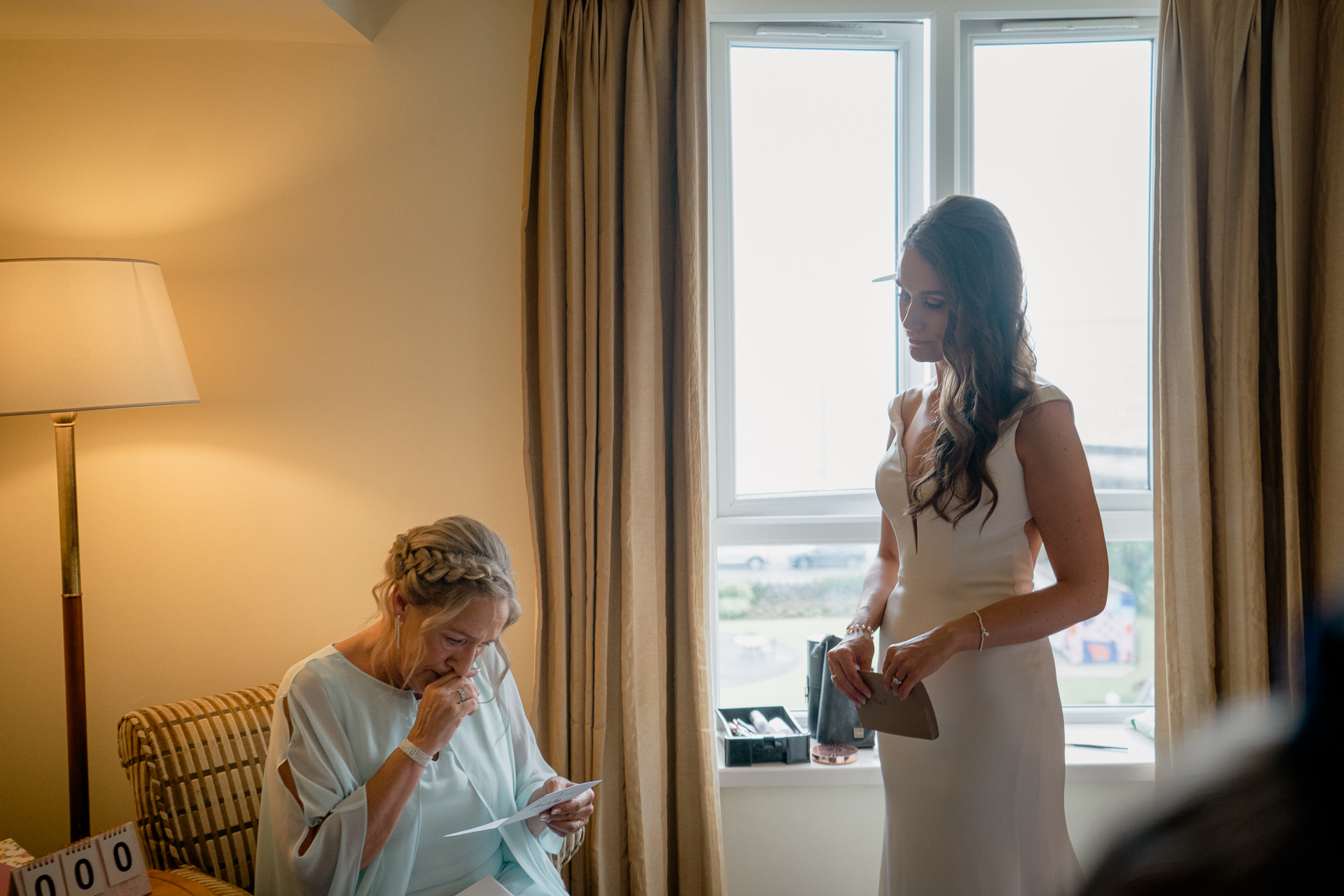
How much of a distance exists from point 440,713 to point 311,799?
0.77 feet

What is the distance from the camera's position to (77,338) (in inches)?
73.1

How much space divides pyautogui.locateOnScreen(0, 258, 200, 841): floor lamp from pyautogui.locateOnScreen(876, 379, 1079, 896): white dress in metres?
1.67

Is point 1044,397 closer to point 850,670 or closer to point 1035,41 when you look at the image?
point 850,670

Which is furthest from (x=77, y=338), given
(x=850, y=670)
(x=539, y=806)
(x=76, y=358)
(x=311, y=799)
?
(x=850, y=670)

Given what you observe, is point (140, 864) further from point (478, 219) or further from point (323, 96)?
point (323, 96)

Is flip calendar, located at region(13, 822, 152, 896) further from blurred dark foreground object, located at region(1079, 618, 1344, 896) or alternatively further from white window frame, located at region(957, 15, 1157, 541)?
white window frame, located at region(957, 15, 1157, 541)

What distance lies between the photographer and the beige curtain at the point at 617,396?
2162 mm

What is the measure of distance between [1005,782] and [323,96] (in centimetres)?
223

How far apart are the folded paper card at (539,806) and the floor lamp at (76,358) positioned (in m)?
1.10

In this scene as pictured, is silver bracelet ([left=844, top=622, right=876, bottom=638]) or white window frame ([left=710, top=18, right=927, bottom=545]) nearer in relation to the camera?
silver bracelet ([left=844, top=622, right=876, bottom=638])

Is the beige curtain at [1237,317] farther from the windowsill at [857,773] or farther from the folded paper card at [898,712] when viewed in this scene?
the folded paper card at [898,712]

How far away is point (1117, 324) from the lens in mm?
2518

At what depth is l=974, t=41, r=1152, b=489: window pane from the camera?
2482mm

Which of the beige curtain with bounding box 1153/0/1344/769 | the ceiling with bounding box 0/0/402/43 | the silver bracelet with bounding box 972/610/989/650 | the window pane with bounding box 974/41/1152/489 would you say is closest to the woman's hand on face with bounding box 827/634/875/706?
the silver bracelet with bounding box 972/610/989/650
